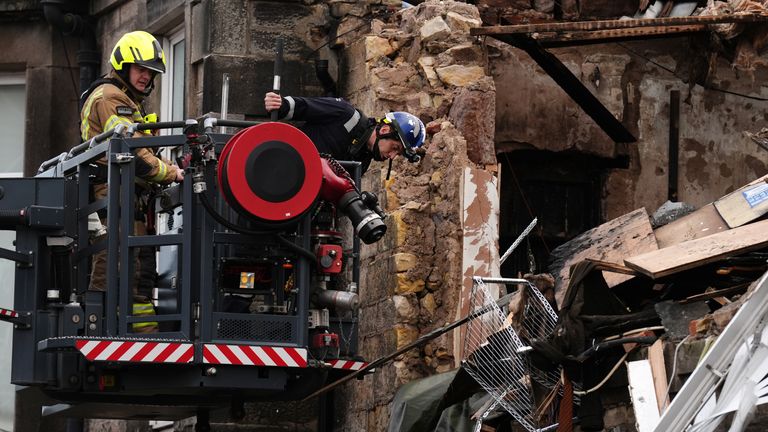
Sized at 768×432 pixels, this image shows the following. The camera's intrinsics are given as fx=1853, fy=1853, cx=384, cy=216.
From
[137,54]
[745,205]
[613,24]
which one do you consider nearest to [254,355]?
[137,54]

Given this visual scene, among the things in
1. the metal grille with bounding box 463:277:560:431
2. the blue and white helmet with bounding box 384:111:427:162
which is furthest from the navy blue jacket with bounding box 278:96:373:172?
the metal grille with bounding box 463:277:560:431

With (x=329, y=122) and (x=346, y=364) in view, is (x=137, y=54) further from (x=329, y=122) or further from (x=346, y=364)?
(x=346, y=364)

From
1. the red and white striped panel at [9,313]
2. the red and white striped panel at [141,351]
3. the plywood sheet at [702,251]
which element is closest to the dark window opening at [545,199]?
the plywood sheet at [702,251]

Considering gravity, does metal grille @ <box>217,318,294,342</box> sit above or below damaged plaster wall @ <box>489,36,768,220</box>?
below

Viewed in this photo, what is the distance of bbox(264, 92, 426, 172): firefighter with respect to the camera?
1163cm

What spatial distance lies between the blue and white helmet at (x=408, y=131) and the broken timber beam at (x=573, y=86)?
1676 mm

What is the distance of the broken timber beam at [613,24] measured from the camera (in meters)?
12.9

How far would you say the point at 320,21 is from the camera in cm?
1491

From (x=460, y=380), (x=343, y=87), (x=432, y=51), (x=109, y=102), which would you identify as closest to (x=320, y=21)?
(x=343, y=87)

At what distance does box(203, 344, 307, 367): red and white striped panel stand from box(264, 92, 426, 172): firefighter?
5.05 ft

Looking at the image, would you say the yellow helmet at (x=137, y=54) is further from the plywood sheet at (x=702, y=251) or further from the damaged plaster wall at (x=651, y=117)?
the damaged plaster wall at (x=651, y=117)

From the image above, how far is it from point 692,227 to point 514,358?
1435mm

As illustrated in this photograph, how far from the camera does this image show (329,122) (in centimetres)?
1176

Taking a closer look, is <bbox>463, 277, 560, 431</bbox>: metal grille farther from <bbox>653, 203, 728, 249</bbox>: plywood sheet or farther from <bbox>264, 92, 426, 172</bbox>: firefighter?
<bbox>264, 92, 426, 172</bbox>: firefighter
